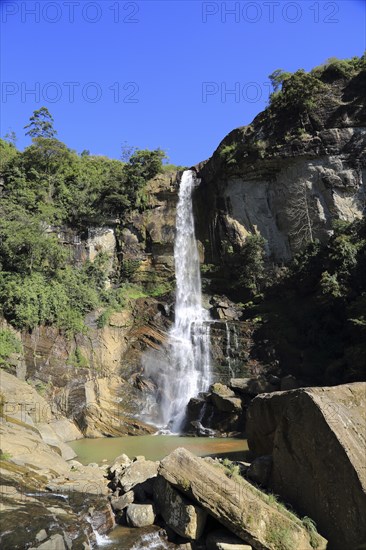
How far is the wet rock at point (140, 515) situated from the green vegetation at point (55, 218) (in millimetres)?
13212

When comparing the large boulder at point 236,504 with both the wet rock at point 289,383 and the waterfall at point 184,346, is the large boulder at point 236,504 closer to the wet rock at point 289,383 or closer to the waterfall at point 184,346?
the wet rock at point 289,383

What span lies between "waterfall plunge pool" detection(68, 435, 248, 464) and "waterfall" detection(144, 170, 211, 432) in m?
2.58

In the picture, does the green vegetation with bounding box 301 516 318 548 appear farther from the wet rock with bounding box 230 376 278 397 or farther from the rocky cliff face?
the rocky cliff face

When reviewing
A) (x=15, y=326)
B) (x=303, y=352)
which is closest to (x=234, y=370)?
(x=303, y=352)

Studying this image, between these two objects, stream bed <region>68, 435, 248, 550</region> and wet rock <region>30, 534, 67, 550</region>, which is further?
stream bed <region>68, 435, 248, 550</region>

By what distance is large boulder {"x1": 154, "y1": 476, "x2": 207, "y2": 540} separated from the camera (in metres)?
7.68

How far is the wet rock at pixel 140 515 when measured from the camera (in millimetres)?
8219

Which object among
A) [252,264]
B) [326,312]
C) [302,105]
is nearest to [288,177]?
[302,105]

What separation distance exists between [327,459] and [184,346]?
17177mm

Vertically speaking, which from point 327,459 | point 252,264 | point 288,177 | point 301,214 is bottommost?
point 327,459

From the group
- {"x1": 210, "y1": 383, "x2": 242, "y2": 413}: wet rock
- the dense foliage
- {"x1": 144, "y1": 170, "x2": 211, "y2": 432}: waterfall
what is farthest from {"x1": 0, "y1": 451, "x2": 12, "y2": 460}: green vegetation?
the dense foliage

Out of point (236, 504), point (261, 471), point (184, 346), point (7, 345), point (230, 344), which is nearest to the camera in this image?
point (236, 504)

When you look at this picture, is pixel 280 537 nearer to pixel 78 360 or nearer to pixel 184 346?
pixel 78 360

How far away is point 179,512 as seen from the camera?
7.95 meters
